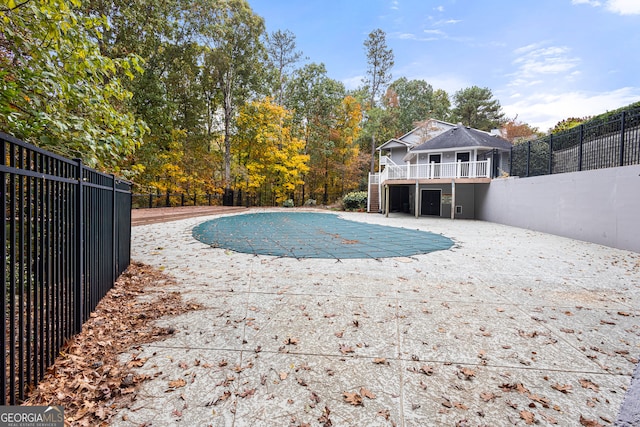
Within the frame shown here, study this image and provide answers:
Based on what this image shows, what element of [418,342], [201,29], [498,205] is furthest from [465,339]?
[201,29]

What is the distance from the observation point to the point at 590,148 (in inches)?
331

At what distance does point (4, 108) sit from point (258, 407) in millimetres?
2897

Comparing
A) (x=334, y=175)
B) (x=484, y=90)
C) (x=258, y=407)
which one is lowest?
(x=258, y=407)

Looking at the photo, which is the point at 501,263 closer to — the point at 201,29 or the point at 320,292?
the point at 320,292

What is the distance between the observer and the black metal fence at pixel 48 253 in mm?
1578

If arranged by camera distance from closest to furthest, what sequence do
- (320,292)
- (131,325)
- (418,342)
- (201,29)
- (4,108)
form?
(4,108), (418,342), (131,325), (320,292), (201,29)

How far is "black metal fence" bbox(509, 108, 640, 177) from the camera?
709 cm

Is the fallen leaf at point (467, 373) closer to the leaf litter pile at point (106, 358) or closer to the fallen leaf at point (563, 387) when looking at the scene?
the fallen leaf at point (563, 387)

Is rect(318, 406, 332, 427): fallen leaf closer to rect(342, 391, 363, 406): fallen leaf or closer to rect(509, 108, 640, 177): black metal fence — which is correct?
rect(342, 391, 363, 406): fallen leaf

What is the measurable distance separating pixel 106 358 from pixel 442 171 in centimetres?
1633

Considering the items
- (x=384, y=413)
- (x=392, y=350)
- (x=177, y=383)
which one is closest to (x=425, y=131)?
(x=392, y=350)

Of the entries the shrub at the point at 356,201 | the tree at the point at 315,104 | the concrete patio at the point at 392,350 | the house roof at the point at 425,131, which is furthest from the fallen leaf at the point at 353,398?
the house roof at the point at 425,131

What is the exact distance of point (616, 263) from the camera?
5711 millimetres

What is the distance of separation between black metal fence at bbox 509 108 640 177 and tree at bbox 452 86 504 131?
74.4 feet
